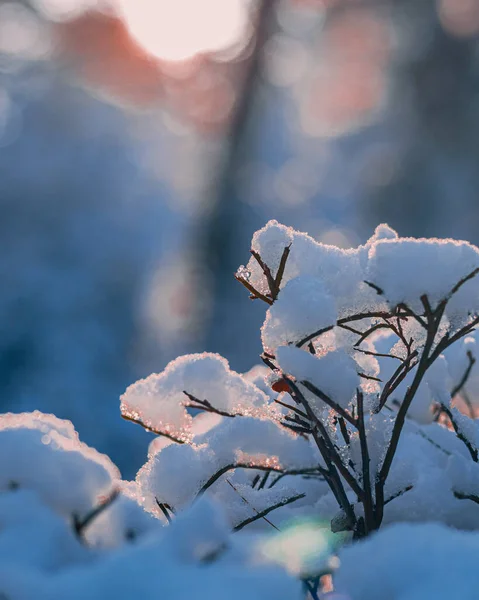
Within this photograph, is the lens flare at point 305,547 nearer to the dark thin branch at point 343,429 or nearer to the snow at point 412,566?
the snow at point 412,566

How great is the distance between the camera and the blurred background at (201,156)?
9.05 m

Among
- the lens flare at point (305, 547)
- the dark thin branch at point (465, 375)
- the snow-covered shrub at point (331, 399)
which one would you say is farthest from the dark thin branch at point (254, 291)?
the dark thin branch at point (465, 375)

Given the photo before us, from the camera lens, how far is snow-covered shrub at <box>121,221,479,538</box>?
74 centimetres

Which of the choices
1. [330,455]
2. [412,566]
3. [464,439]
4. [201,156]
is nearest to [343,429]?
[330,455]

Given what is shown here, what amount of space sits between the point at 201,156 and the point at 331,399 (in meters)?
12.0

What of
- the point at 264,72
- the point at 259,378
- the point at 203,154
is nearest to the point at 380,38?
the point at 264,72

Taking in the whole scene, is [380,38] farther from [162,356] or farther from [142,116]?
[162,356]

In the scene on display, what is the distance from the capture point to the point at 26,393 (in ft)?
23.2

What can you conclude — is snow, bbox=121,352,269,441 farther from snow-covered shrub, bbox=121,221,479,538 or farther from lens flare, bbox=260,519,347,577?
lens flare, bbox=260,519,347,577

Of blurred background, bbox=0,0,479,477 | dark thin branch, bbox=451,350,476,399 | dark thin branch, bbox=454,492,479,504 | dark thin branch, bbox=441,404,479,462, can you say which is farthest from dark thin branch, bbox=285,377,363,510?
blurred background, bbox=0,0,479,477

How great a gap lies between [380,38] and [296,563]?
16.2 m

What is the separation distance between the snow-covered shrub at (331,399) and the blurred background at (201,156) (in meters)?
7.13

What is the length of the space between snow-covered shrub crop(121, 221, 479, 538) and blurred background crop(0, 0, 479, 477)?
7.13 meters

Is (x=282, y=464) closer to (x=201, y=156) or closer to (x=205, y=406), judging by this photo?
(x=205, y=406)
